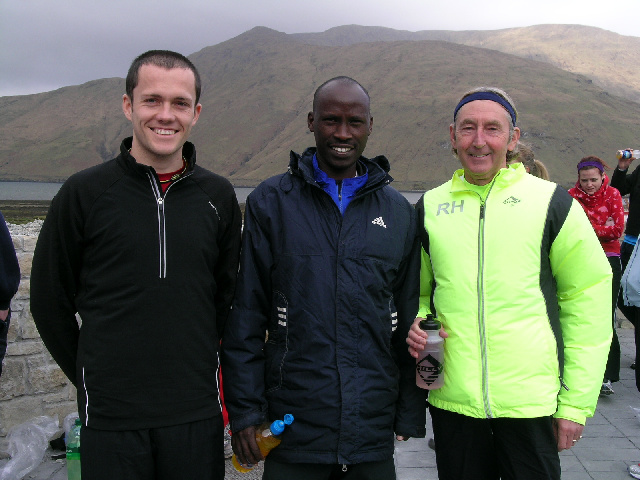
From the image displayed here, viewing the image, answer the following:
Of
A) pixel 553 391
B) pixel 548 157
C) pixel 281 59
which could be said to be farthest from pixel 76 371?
pixel 281 59

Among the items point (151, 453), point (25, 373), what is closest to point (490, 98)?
point (151, 453)

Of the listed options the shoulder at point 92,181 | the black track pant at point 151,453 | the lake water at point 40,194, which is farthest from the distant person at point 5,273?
the lake water at point 40,194

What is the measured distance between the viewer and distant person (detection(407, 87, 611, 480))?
2.29 meters

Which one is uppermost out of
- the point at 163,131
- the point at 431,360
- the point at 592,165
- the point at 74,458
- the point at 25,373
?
the point at 163,131

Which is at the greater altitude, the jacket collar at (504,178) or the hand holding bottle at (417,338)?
the jacket collar at (504,178)

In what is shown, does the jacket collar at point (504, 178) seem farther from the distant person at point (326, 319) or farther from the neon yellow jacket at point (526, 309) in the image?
the distant person at point (326, 319)

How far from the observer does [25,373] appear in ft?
14.1

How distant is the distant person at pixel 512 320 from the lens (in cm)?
229

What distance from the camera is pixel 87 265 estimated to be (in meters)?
2.24

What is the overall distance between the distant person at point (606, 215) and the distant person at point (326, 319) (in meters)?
3.57

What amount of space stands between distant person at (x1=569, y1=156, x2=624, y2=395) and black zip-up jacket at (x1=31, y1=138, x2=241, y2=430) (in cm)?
422

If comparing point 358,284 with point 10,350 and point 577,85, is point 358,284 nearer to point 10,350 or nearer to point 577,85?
point 10,350

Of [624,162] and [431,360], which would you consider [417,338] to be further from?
[624,162]

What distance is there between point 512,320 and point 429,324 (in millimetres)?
336
